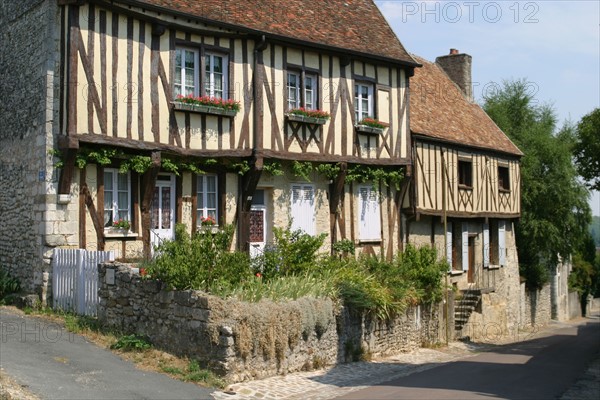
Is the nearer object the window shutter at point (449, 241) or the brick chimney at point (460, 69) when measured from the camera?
the window shutter at point (449, 241)

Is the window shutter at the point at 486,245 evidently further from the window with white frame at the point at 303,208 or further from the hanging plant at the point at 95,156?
the hanging plant at the point at 95,156

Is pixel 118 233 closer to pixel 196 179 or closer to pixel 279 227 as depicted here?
pixel 196 179

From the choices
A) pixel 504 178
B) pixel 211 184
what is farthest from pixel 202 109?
pixel 504 178

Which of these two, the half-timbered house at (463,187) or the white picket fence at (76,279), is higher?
the half-timbered house at (463,187)

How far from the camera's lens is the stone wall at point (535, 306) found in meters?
→ 28.6

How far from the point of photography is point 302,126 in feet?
56.4

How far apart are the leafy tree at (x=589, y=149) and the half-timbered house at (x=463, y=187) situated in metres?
3.93

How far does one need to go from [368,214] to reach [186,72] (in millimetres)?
6751

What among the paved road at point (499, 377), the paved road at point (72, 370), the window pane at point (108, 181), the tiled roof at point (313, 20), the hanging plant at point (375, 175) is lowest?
the paved road at point (499, 377)

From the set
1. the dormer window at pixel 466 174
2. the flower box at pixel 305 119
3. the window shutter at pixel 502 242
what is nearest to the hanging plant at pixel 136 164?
the flower box at pixel 305 119

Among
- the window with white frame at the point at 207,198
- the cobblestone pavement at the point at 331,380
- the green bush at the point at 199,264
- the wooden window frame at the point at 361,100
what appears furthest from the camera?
the wooden window frame at the point at 361,100

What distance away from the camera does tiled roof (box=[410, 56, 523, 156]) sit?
22.2m

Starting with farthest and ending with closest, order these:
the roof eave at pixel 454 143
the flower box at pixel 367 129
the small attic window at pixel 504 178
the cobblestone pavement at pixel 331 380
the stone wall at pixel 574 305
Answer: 1. the stone wall at pixel 574 305
2. the small attic window at pixel 504 178
3. the roof eave at pixel 454 143
4. the flower box at pixel 367 129
5. the cobblestone pavement at pixel 331 380

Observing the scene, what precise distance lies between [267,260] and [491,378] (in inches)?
194
